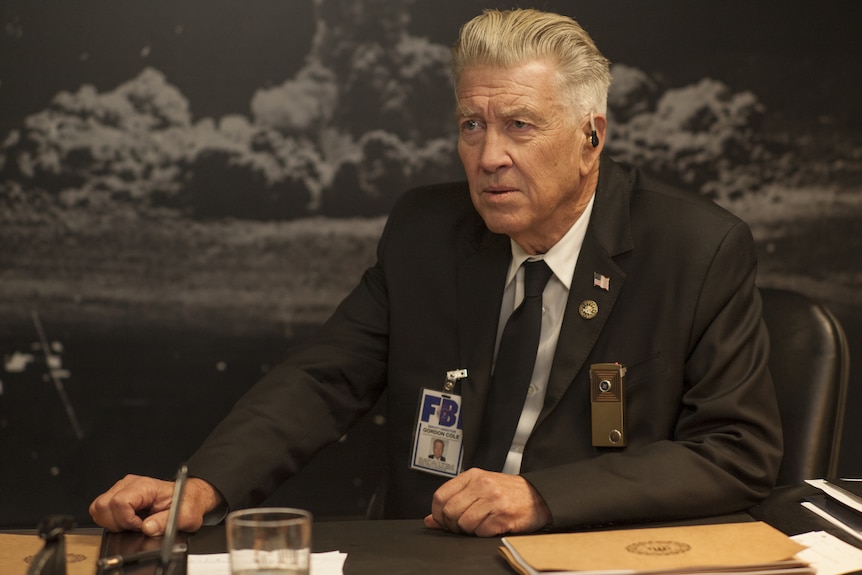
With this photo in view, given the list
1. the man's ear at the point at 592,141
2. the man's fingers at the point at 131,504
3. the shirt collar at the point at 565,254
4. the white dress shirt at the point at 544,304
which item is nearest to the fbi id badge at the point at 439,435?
the white dress shirt at the point at 544,304

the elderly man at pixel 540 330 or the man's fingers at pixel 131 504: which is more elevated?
the elderly man at pixel 540 330

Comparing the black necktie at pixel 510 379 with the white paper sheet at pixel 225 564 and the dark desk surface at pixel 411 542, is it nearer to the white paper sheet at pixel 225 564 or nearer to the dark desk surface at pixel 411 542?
the dark desk surface at pixel 411 542

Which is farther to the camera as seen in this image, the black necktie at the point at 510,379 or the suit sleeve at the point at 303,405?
the black necktie at the point at 510,379

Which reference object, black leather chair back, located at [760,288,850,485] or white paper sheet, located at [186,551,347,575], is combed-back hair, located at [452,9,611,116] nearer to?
black leather chair back, located at [760,288,850,485]

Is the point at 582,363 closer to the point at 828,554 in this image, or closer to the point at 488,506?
the point at 488,506

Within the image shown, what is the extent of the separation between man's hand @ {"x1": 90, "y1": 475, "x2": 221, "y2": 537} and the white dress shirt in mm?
792

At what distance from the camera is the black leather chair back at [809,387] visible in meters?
2.39

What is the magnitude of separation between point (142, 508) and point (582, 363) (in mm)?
990

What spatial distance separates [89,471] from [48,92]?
43.3 inches

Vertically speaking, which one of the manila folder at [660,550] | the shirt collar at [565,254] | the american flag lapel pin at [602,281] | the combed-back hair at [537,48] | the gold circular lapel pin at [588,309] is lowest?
the manila folder at [660,550]

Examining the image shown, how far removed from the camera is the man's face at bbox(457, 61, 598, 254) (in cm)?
237

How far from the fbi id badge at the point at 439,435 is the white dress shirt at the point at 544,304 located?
0.43ft

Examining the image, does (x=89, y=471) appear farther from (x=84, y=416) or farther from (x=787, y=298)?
(x=787, y=298)

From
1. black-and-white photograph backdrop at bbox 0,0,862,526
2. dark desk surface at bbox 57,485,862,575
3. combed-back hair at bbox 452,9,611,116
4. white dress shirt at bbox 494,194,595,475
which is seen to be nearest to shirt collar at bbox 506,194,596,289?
white dress shirt at bbox 494,194,595,475
